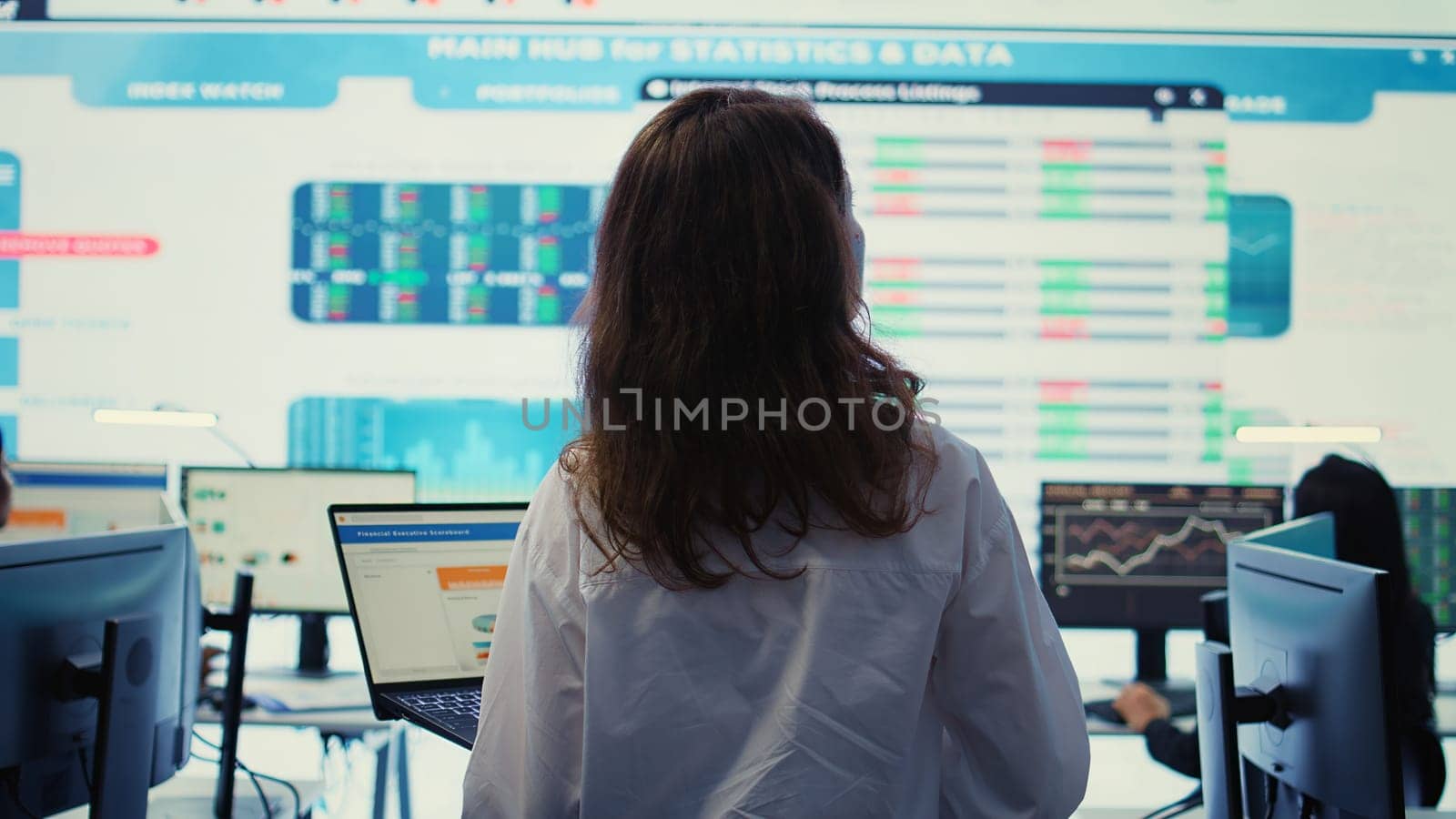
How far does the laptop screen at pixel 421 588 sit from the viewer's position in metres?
1.54

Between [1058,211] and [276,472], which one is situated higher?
[1058,211]

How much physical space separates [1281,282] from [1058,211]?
75 centimetres

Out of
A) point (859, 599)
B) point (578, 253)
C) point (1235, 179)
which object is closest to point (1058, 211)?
point (1235, 179)

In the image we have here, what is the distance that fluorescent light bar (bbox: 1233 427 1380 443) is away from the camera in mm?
2758

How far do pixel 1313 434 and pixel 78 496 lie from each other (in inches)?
133

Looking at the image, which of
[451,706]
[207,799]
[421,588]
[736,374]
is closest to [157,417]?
[207,799]

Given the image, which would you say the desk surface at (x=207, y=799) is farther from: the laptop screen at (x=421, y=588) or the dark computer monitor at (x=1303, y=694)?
the dark computer monitor at (x=1303, y=694)

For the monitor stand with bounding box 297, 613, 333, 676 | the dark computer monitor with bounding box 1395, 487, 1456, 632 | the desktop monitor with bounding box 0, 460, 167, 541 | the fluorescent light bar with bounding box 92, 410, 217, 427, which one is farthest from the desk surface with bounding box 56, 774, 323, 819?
the dark computer monitor with bounding box 1395, 487, 1456, 632

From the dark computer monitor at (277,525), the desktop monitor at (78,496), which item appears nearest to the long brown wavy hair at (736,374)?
the dark computer monitor at (277,525)

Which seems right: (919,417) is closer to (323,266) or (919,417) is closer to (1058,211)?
(1058,211)

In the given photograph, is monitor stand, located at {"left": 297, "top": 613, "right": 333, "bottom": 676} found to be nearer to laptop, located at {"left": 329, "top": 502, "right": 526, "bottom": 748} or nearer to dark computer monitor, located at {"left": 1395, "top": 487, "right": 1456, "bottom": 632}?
laptop, located at {"left": 329, "top": 502, "right": 526, "bottom": 748}

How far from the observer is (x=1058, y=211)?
10.7ft

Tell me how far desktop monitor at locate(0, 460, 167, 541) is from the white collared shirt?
225 cm

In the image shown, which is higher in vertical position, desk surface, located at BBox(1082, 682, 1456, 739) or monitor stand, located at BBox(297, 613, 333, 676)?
monitor stand, located at BBox(297, 613, 333, 676)
